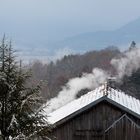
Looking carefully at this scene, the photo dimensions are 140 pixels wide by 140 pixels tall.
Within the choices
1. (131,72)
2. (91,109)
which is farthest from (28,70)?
(131,72)

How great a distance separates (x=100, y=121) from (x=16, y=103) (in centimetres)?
756

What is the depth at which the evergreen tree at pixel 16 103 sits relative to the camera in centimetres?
1622

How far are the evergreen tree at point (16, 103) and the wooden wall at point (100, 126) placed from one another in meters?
6.43

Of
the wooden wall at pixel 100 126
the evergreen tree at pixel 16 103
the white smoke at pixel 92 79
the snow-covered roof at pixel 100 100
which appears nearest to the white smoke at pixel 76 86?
the white smoke at pixel 92 79

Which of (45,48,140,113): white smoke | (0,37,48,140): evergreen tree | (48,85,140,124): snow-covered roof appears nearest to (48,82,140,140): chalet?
(48,85,140,124): snow-covered roof

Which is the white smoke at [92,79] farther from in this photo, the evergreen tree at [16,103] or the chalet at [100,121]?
the evergreen tree at [16,103]

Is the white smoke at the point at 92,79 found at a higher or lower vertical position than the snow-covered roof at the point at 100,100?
higher

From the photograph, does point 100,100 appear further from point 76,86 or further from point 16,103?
point 76,86

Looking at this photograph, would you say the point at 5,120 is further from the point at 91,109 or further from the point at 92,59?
the point at 92,59

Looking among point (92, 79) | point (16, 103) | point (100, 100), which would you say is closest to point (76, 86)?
point (92, 79)

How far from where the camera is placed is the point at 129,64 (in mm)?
95062

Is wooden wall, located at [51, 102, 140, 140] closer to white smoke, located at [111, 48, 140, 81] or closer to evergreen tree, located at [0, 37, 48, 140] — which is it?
evergreen tree, located at [0, 37, 48, 140]

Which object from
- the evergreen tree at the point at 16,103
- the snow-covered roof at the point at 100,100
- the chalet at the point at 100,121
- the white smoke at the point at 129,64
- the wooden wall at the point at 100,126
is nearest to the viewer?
the evergreen tree at the point at 16,103

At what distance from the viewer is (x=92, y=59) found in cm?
15638
